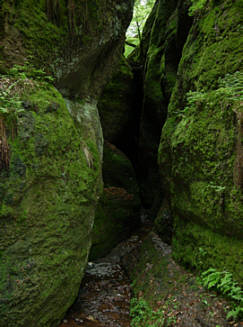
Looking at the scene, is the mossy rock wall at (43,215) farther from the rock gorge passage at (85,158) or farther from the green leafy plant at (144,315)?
the green leafy plant at (144,315)

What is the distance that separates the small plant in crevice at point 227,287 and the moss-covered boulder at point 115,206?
4.34m

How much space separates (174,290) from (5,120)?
15.3ft

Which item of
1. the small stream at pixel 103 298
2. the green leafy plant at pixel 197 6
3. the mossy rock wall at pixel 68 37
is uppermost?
the green leafy plant at pixel 197 6

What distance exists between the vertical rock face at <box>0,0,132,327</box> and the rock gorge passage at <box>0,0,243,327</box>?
0.02 metres

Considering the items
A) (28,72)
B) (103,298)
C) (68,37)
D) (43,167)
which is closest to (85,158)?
(43,167)

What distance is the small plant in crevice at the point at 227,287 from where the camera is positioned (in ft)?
12.1

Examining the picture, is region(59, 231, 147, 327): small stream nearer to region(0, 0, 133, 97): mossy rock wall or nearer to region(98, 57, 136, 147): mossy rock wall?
region(0, 0, 133, 97): mossy rock wall

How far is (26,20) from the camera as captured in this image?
4852 millimetres

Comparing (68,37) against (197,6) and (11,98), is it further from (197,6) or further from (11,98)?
(197,6)

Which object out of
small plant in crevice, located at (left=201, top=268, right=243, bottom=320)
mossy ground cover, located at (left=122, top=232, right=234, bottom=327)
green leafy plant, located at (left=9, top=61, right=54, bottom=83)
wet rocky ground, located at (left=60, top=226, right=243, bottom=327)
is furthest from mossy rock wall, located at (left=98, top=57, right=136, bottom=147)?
small plant in crevice, located at (left=201, top=268, right=243, bottom=320)

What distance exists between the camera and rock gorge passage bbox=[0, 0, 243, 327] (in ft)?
12.9

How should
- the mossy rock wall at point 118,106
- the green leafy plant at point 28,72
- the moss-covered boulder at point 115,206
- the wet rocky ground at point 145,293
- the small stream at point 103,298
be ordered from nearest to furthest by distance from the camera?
A: the wet rocky ground at point 145,293 < the green leafy plant at point 28,72 < the small stream at point 103,298 < the moss-covered boulder at point 115,206 < the mossy rock wall at point 118,106

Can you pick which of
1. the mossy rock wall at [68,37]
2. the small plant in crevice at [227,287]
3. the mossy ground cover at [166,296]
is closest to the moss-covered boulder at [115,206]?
the mossy ground cover at [166,296]

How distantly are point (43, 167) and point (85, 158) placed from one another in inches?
55.7
